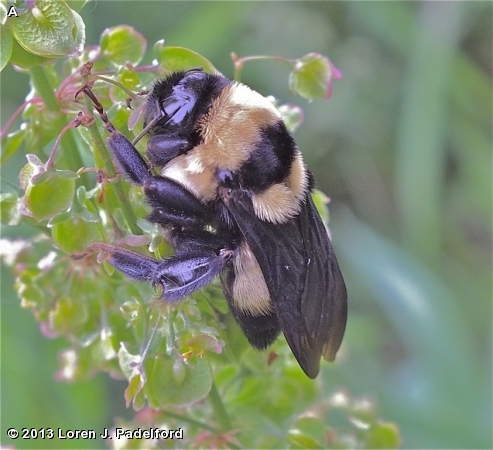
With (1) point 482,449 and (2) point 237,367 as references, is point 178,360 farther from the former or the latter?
(1) point 482,449

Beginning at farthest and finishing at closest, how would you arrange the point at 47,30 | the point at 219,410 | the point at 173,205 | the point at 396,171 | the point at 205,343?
the point at 396,171 < the point at 219,410 < the point at 173,205 < the point at 205,343 < the point at 47,30

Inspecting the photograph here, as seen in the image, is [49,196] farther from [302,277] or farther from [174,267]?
[302,277]

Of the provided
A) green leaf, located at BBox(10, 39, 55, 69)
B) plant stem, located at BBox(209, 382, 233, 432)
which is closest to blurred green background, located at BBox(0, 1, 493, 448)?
plant stem, located at BBox(209, 382, 233, 432)

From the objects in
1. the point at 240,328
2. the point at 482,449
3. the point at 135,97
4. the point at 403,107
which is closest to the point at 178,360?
the point at 240,328

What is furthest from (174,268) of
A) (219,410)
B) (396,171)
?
(396,171)

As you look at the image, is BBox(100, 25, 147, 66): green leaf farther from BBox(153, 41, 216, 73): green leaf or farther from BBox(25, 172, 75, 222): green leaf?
BBox(25, 172, 75, 222): green leaf

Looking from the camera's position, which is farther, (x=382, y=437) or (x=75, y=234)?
(x=382, y=437)
